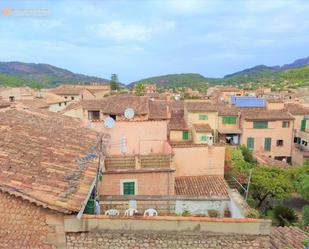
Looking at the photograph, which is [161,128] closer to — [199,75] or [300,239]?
[300,239]

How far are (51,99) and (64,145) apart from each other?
1956 inches

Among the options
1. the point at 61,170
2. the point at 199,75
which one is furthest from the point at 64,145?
the point at 199,75

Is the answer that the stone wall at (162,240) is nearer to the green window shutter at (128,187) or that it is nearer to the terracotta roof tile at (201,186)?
the green window shutter at (128,187)

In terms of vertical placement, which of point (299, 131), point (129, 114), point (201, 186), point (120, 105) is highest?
point (120, 105)

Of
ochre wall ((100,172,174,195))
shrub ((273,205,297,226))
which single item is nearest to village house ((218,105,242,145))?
shrub ((273,205,297,226))

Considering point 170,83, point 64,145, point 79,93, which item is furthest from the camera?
point 170,83

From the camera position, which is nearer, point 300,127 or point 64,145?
point 64,145

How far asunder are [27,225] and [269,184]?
2143 cm

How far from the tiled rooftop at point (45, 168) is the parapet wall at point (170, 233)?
0.77 meters

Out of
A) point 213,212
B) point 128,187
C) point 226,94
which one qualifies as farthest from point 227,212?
point 226,94

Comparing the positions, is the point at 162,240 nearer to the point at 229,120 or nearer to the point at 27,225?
the point at 27,225

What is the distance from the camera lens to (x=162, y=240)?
6016 mm

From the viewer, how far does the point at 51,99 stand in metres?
55.6

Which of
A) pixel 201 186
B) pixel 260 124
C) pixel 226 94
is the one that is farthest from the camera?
pixel 226 94
